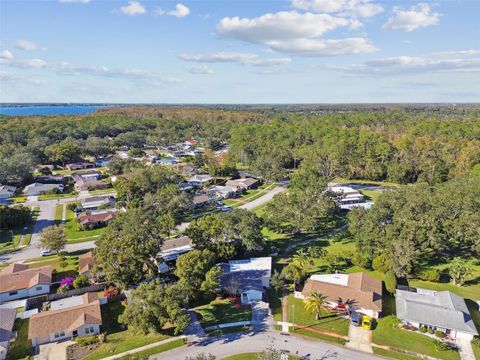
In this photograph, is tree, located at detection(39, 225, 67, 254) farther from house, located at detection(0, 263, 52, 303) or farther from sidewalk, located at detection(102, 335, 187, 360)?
sidewalk, located at detection(102, 335, 187, 360)

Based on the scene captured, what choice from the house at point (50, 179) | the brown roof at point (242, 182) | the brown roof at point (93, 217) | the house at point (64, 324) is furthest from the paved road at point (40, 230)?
the brown roof at point (242, 182)

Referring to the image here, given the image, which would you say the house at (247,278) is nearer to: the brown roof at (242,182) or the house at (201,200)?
the house at (201,200)

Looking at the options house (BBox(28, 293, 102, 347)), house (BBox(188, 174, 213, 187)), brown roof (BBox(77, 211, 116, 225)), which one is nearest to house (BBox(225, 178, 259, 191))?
house (BBox(188, 174, 213, 187))

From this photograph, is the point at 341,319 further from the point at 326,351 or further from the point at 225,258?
the point at 225,258

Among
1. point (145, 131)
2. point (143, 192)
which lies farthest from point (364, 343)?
point (145, 131)

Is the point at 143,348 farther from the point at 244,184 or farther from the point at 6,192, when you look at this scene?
the point at 6,192

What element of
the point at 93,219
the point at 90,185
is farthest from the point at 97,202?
the point at 90,185
